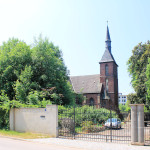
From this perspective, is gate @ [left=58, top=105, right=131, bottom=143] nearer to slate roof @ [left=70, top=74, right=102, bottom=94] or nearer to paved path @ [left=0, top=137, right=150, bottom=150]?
paved path @ [left=0, top=137, right=150, bottom=150]

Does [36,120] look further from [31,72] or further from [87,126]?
[31,72]

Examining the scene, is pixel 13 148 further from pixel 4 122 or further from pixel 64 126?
Answer: pixel 4 122

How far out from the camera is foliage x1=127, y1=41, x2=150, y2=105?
30.7m

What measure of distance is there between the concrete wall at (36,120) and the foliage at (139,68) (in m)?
19.0

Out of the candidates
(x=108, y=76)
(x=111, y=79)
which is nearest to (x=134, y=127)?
(x=111, y=79)

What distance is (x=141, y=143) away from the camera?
1142 cm

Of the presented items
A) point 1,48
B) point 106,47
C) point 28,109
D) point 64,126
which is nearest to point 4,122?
point 28,109

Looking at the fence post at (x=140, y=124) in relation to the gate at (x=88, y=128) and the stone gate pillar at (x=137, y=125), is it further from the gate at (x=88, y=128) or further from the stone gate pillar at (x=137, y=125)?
the gate at (x=88, y=128)

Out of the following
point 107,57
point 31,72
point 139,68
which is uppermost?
point 107,57

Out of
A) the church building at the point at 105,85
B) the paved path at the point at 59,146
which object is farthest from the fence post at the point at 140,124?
the church building at the point at 105,85

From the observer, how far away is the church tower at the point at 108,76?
51594 millimetres

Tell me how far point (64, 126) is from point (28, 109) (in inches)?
128

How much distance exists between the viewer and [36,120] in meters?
15.6

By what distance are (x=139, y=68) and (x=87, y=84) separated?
23.5 meters
